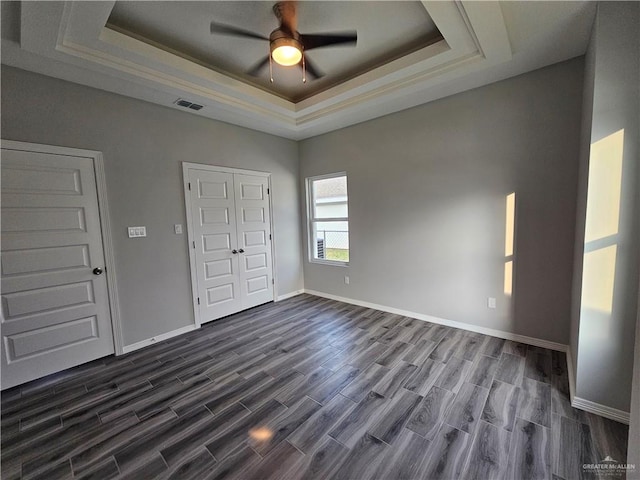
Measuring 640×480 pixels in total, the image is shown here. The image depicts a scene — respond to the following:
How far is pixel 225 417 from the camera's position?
195cm

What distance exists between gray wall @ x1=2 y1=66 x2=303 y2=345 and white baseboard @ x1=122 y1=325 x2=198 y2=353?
5cm

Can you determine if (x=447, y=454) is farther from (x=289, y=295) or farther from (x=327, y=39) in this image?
(x=289, y=295)

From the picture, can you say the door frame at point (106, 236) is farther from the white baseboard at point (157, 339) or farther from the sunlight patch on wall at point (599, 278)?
the sunlight patch on wall at point (599, 278)

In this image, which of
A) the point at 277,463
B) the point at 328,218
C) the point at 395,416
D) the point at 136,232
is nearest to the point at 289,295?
the point at 328,218

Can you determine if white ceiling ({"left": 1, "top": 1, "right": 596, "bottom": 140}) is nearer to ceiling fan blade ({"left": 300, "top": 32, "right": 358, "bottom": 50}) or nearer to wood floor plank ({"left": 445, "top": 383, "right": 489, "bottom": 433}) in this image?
ceiling fan blade ({"left": 300, "top": 32, "right": 358, "bottom": 50})

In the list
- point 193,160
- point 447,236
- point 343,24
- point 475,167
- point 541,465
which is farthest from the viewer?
point 193,160

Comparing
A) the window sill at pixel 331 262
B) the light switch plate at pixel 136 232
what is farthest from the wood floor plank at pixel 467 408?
the light switch plate at pixel 136 232

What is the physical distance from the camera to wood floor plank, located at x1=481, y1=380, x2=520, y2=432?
1.82 meters

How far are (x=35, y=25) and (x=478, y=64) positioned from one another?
11.4ft

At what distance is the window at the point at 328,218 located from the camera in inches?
173

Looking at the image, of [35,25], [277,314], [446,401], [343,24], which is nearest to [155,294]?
[277,314]

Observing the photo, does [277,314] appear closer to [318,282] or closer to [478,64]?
[318,282]

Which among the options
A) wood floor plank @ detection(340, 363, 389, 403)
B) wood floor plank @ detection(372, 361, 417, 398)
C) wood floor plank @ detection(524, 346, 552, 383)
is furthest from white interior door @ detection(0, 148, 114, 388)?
wood floor plank @ detection(524, 346, 552, 383)

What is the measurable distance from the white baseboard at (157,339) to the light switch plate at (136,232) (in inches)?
48.3
